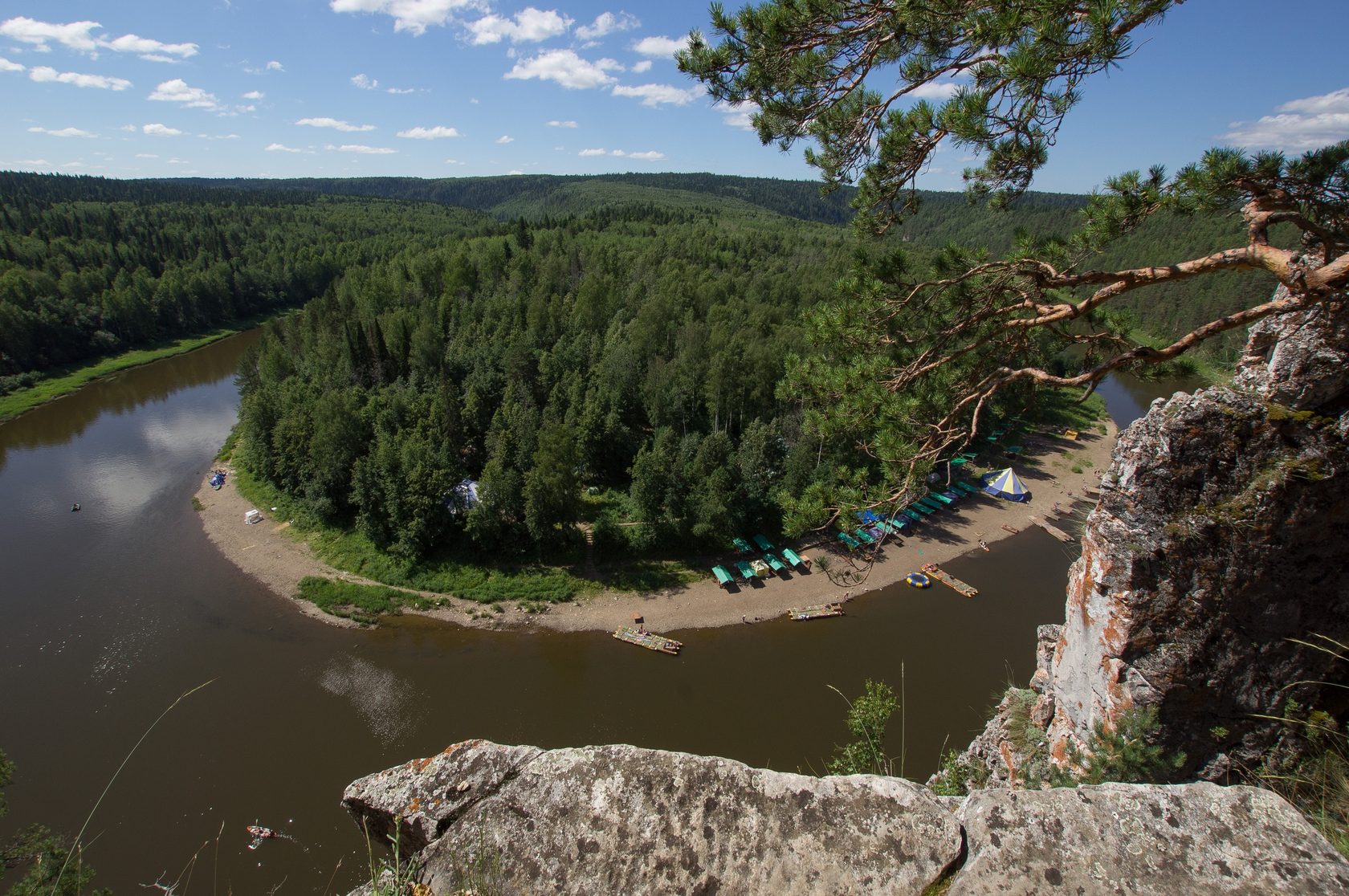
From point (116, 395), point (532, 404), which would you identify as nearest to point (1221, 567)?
point (532, 404)

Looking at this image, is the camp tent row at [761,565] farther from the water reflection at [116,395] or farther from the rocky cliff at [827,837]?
the water reflection at [116,395]

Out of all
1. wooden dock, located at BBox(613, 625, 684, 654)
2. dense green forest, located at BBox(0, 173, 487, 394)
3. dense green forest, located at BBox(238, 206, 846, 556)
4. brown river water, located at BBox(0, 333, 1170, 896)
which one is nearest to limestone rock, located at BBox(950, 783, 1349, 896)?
brown river water, located at BBox(0, 333, 1170, 896)

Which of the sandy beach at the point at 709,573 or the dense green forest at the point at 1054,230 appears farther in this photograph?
the sandy beach at the point at 709,573

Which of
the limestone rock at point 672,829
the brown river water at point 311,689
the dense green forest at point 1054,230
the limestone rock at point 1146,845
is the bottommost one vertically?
the brown river water at point 311,689

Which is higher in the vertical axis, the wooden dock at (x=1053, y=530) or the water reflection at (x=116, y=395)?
the water reflection at (x=116, y=395)

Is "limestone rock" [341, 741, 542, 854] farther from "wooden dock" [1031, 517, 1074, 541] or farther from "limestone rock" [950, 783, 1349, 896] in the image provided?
"wooden dock" [1031, 517, 1074, 541]

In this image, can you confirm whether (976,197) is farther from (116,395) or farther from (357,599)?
(116,395)

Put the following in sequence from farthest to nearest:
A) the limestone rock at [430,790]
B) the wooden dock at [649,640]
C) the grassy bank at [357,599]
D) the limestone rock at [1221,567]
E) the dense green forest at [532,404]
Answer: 1. the dense green forest at [532,404]
2. the grassy bank at [357,599]
3. the wooden dock at [649,640]
4. the limestone rock at [1221,567]
5. the limestone rock at [430,790]

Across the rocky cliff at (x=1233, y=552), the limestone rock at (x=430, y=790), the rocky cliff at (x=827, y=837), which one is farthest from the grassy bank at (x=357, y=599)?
the rocky cliff at (x=1233, y=552)
